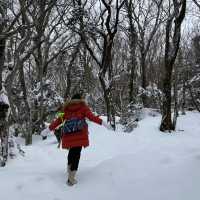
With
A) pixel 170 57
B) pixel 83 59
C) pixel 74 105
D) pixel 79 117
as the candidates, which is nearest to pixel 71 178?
pixel 79 117

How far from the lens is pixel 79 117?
7.33m

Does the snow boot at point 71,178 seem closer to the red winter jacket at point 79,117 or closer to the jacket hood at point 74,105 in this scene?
the red winter jacket at point 79,117

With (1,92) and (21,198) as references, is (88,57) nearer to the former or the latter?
(1,92)

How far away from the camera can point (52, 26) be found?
21.0 metres

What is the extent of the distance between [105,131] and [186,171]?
302 inches

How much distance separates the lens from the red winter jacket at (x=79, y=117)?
7223 millimetres

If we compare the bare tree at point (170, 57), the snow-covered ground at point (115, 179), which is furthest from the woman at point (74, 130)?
the bare tree at point (170, 57)

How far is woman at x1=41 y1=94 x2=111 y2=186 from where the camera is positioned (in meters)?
7.21

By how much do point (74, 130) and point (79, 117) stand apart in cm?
25

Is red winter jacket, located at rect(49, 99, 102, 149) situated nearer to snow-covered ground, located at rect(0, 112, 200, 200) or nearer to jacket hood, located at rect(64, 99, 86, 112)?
jacket hood, located at rect(64, 99, 86, 112)

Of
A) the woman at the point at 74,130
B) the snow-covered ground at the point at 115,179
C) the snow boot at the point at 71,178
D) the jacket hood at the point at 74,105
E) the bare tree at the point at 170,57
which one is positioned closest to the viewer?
the snow-covered ground at the point at 115,179

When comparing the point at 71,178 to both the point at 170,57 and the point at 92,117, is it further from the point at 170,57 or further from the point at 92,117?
the point at 170,57

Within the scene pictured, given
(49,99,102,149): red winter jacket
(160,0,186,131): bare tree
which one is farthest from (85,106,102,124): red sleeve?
(160,0,186,131): bare tree

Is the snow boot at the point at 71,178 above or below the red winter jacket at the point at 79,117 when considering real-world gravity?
below
